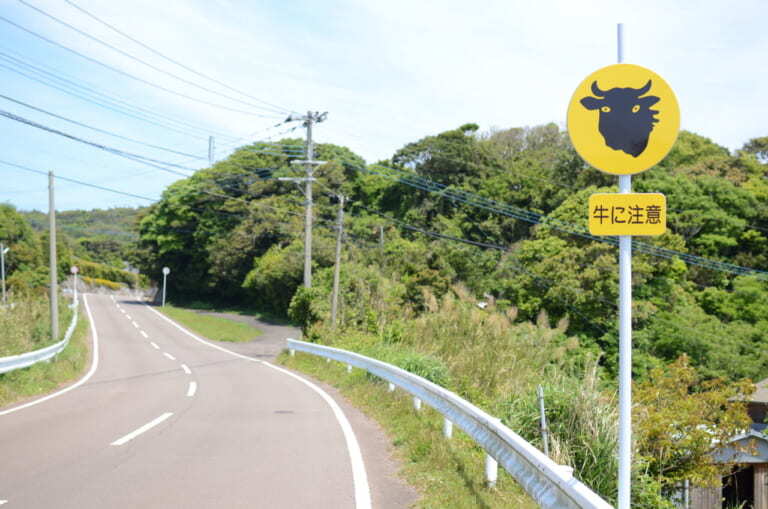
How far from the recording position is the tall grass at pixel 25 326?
1495cm

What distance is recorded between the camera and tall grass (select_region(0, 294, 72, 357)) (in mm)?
14953

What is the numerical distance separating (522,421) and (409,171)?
46.7m

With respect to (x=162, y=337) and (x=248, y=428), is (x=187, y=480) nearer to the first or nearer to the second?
(x=248, y=428)

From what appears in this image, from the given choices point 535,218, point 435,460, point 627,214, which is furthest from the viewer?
point 535,218

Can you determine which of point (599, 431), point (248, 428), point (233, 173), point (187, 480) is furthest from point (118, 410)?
point (233, 173)

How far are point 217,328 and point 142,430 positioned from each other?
3098cm

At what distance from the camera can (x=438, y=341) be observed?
1486 centimetres

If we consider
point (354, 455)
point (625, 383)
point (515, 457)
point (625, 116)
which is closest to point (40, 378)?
point (354, 455)

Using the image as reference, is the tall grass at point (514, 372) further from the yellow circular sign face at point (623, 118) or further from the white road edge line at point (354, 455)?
the yellow circular sign face at point (623, 118)

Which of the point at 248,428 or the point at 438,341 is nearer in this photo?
the point at 248,428

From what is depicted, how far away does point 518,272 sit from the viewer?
116 feet

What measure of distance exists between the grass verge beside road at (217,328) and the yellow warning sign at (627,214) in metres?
32.4

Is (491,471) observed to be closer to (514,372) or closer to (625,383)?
(625,383)

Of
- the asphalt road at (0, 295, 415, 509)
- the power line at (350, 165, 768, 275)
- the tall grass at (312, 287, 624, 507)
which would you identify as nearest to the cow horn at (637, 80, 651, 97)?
the tall grass at (312, 287, 624, 507)
